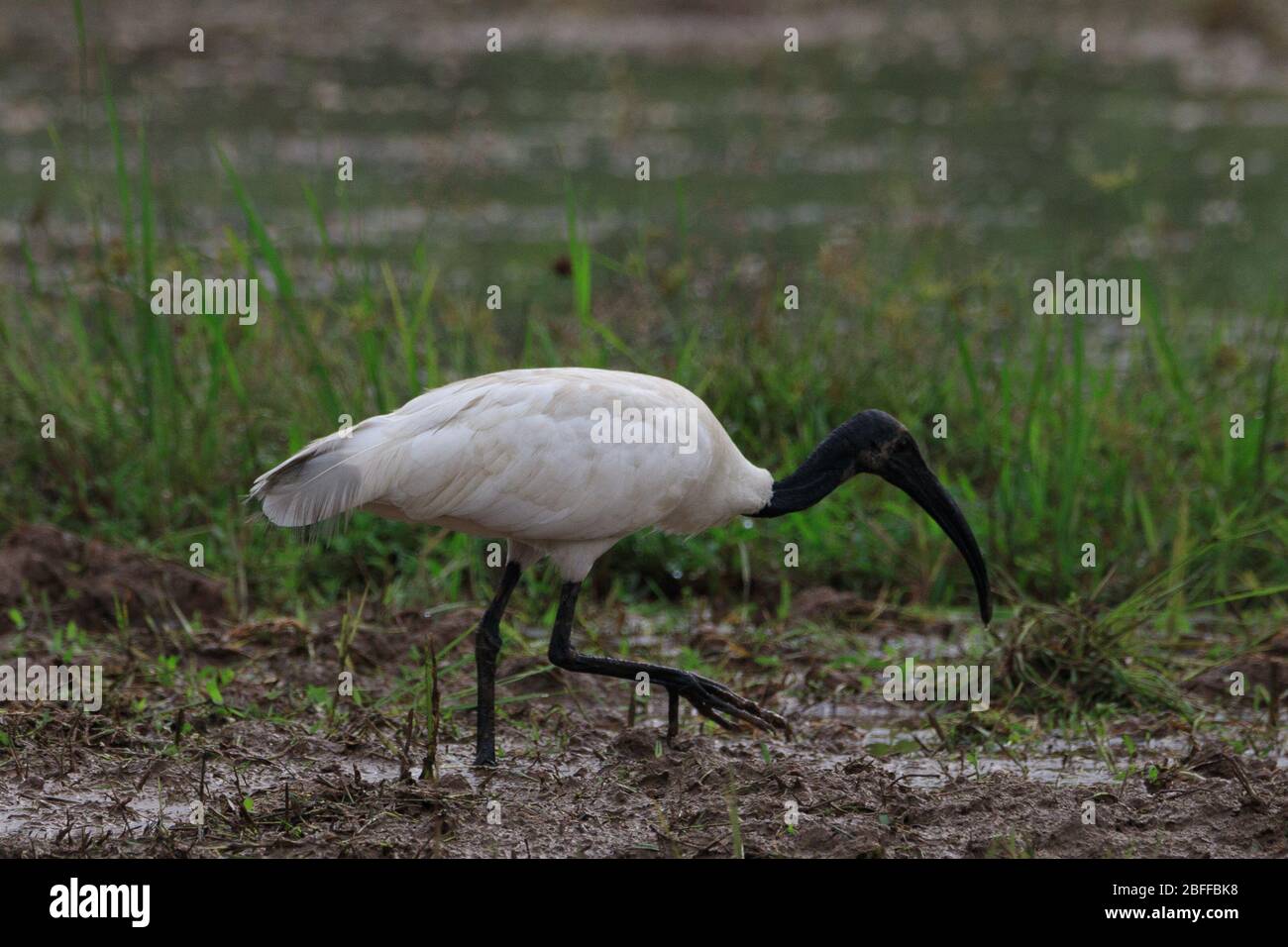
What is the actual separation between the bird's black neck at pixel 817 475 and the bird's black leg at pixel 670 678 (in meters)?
0.60

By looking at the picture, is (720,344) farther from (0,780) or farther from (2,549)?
(0,780)

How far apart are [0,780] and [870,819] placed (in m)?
2.23

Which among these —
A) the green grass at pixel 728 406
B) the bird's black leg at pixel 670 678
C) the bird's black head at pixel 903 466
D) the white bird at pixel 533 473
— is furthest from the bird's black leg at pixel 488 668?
the green grass at pixel 728 406

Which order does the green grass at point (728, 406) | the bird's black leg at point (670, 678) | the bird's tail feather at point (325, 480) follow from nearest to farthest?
the bird's tail feather at point (325, 480), the bird's black leg at point (670, 678), the green grass at point (728, 406)

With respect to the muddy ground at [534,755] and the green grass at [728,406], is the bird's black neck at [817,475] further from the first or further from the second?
the green grass at [728,406]

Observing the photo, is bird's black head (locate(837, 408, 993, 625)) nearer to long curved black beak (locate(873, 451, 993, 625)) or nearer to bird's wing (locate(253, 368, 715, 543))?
long curved black beak (locate(873, 451, 993, 625))

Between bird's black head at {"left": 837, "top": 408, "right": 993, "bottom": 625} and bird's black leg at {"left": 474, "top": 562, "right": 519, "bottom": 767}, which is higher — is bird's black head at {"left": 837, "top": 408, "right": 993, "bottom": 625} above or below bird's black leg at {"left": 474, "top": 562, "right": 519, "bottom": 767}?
above

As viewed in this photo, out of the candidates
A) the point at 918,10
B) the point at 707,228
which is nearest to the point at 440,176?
the point at 707,228

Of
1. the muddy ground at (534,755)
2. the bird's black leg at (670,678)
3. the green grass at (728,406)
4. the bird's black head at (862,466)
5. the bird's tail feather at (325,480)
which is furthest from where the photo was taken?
the green grass at (728,406)

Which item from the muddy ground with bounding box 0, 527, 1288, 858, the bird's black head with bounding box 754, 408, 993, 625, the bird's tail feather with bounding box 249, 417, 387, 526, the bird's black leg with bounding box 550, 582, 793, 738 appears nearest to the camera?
the muddy ground with bounding box 0, 527, 1288, 858

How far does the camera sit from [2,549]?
6527 mm

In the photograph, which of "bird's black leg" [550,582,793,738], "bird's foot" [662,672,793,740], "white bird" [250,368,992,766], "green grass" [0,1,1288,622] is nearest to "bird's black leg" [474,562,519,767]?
"white bird" [250,368,992,766]

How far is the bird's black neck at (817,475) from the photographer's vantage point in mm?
5574

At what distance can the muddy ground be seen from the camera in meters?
4.48
